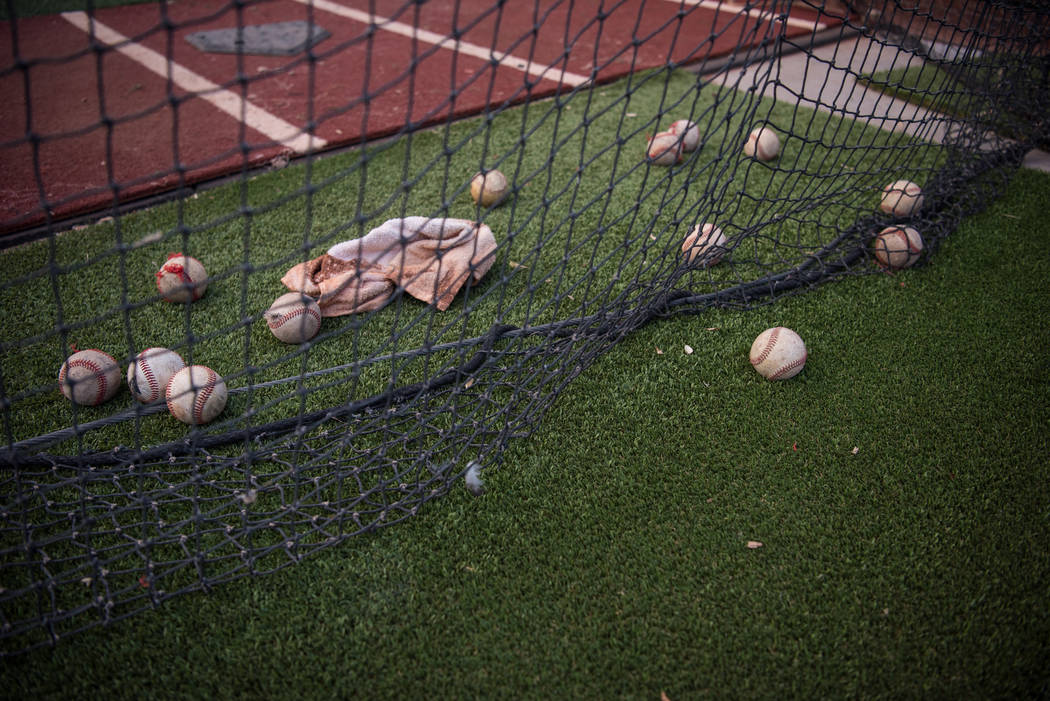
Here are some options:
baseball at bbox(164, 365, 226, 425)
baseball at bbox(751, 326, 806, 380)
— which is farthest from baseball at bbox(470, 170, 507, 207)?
baseball at bbox(164, 365, 226, 425)

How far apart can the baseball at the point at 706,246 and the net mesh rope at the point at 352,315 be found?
5cm

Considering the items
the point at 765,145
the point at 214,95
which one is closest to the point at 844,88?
the point at 765,145

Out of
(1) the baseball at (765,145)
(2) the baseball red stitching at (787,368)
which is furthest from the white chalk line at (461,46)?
(2) the baseball red stitching at (787,368)

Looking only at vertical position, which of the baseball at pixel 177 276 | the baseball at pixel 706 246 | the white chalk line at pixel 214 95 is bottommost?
the white chalk line at pixel 214 95

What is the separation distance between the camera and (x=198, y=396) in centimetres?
221

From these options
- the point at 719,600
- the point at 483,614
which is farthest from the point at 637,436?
the point at 483,614

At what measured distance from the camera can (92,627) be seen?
68.9 inches

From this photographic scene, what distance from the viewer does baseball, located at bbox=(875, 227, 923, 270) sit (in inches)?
120

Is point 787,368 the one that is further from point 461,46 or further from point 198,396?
point 461,46

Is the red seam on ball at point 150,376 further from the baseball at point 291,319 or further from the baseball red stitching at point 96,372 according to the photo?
the baseball at point 291,319

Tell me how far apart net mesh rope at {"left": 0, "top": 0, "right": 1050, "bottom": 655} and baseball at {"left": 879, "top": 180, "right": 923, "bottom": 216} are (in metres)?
0.10

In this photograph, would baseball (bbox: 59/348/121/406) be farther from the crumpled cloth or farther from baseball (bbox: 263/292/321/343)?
the crumpled cloth

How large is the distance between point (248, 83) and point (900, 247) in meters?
3.09

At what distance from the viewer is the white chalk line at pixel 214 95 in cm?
401
